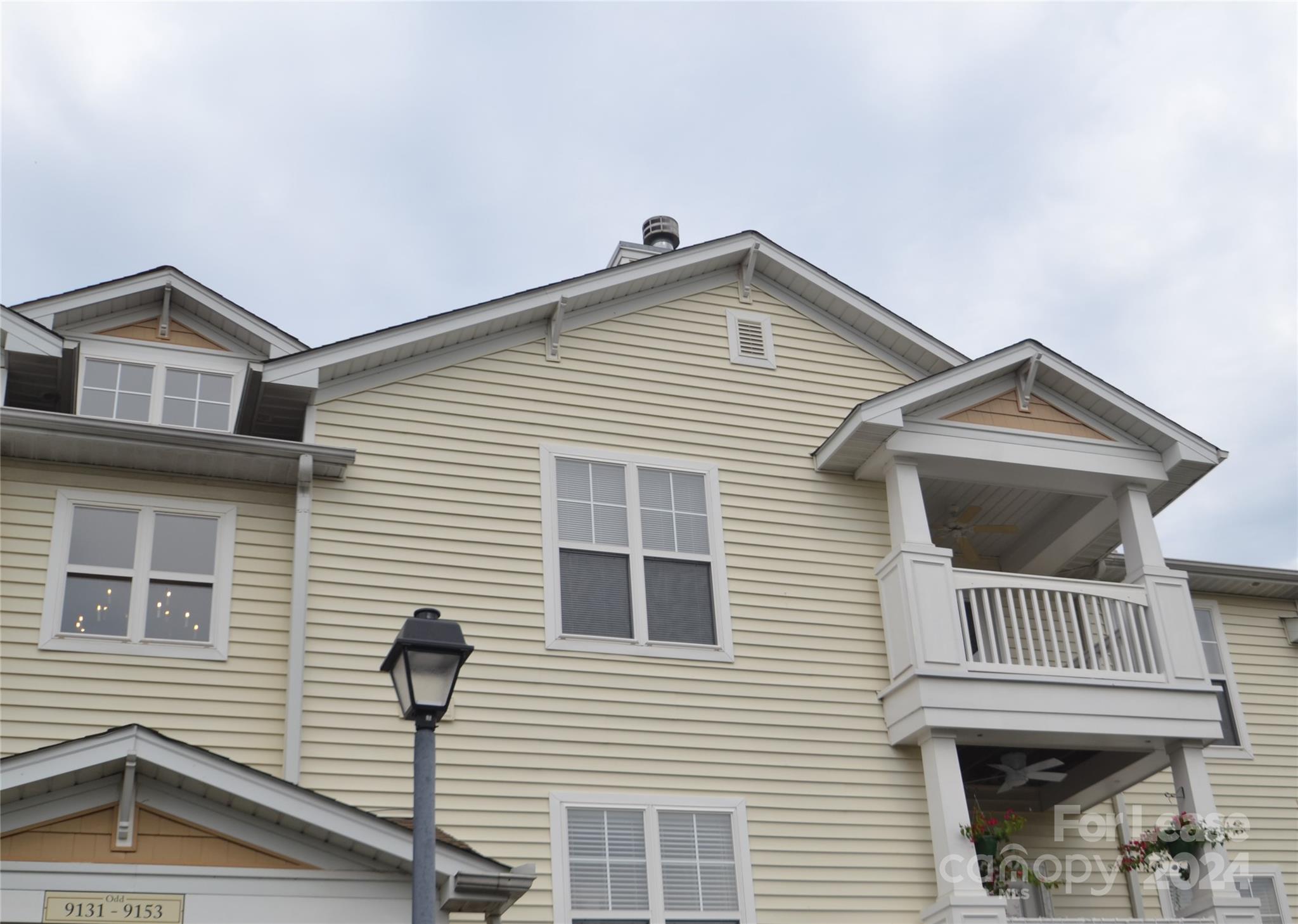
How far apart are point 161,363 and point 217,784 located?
5.50m

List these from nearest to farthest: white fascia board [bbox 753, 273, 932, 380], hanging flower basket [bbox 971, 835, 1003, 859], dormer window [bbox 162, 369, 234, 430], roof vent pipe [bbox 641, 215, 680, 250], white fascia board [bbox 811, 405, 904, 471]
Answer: hanging flower basket [bbox 971, 835, 1003, 859]
dormer window [bbox 162, 369, 234, 430]
white fascia board [bbox 811, 405, 904, 471]
white fascia board [bbox 753, 273, 932, 380]
roof vent pipe [bbox 641, 215, 680, 250]

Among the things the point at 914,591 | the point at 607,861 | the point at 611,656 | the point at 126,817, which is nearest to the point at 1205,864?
the point at 914,591

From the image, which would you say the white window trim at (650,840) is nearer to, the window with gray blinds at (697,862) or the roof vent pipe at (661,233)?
the window with gray blinds at (697,862)

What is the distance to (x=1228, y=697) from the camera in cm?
1539

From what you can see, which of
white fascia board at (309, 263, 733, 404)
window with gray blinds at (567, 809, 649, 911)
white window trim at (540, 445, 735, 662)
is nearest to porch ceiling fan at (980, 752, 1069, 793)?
white window trim at (540, 445, 735, 662)

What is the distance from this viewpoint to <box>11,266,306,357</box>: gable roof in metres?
11.9

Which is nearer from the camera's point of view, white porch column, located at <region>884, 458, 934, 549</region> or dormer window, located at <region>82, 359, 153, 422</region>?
dormer window, located at <region>82, 359, 153, 422</region>

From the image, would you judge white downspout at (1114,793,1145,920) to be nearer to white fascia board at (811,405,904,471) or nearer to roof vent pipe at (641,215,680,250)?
white fascia board at (811,405,904,471)

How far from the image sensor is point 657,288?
1412 centimetres

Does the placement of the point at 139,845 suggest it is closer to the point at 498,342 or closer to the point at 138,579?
the point at 138,579

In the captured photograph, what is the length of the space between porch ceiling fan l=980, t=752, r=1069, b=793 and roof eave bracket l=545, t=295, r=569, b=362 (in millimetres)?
5956

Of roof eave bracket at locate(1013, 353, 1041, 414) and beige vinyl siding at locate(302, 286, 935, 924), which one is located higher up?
roof eave bracket at locate(1013, 353, 1041, 414)

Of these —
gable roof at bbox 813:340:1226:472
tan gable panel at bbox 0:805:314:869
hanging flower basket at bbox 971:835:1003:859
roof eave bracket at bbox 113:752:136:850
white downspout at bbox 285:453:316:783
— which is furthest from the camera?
gable roof at bbox 813:340:1226:472

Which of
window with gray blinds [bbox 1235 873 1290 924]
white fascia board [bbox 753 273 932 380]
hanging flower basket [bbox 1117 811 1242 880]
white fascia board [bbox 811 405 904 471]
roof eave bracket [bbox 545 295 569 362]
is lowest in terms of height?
window with gray blinds [bbox 1235 873 1290 924]
